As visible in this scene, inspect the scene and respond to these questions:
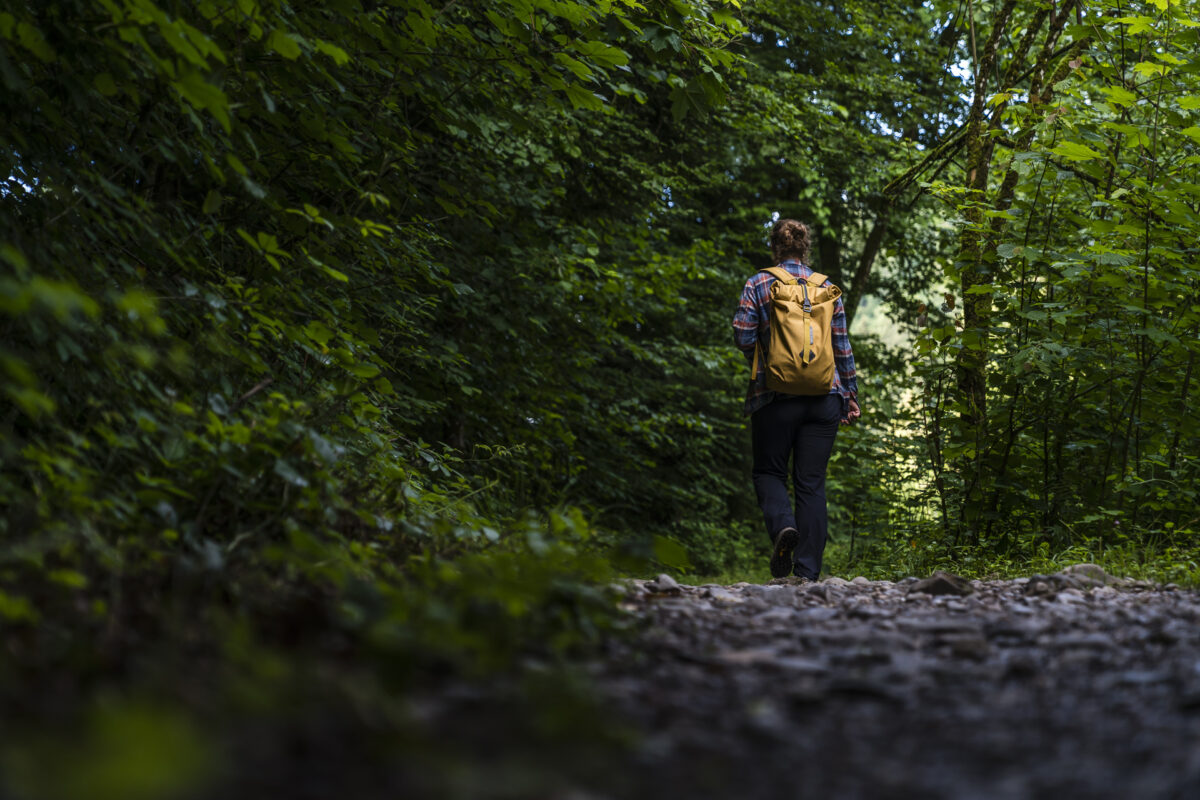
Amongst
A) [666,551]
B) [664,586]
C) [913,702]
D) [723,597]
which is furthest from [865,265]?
[913,702]

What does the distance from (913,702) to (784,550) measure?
3.67 meters

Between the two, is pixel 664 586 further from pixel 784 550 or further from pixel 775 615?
pixel 784 550

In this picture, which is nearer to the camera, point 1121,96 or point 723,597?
point 723,597

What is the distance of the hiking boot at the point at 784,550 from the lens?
18.2 feet

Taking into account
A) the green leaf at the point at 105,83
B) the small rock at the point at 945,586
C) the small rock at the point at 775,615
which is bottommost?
the small rock at the point at 775,615

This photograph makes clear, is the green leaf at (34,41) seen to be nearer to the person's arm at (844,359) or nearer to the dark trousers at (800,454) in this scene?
the dark trousers at (800,454)

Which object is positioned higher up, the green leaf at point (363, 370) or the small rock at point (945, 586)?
the green leaf at point (363, 370)

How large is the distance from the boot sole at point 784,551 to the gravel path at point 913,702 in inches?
88.1

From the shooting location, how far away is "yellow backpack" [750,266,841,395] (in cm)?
560

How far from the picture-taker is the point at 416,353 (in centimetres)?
622

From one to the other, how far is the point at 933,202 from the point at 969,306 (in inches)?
268

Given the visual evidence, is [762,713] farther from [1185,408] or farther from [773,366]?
[1185,408]

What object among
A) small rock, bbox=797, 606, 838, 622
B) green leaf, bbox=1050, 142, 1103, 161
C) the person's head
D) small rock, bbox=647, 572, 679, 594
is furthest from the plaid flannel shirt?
small rock, bbox=797, 606, 838, 622

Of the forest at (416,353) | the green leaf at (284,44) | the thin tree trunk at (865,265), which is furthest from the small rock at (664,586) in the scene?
the thin tree trunk at (865,265)
